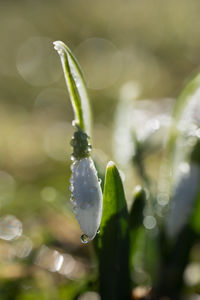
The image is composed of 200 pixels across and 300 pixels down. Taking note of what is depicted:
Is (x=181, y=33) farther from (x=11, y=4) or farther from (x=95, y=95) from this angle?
(x=11, y=4)

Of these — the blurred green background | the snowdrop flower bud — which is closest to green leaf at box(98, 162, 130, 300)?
the snowdrop flower bud

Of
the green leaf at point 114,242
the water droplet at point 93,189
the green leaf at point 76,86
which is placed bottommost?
the green leaf at point 114,242

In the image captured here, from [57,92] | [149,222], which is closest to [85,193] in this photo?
[149,222]

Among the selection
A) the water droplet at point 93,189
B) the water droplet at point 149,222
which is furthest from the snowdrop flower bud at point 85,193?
the water droplet at point 149,222

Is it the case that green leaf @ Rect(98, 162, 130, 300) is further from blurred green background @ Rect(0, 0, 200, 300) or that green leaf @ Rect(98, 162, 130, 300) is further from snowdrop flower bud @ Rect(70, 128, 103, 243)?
blurred green background @ Rect(0, 0, 200, 300)

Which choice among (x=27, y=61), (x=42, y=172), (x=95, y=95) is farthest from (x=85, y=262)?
(x=27, y=61)

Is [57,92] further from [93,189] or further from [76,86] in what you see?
[93,189]

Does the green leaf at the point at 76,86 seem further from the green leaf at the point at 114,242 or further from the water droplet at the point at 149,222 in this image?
the water droplet at the point at 149,222
